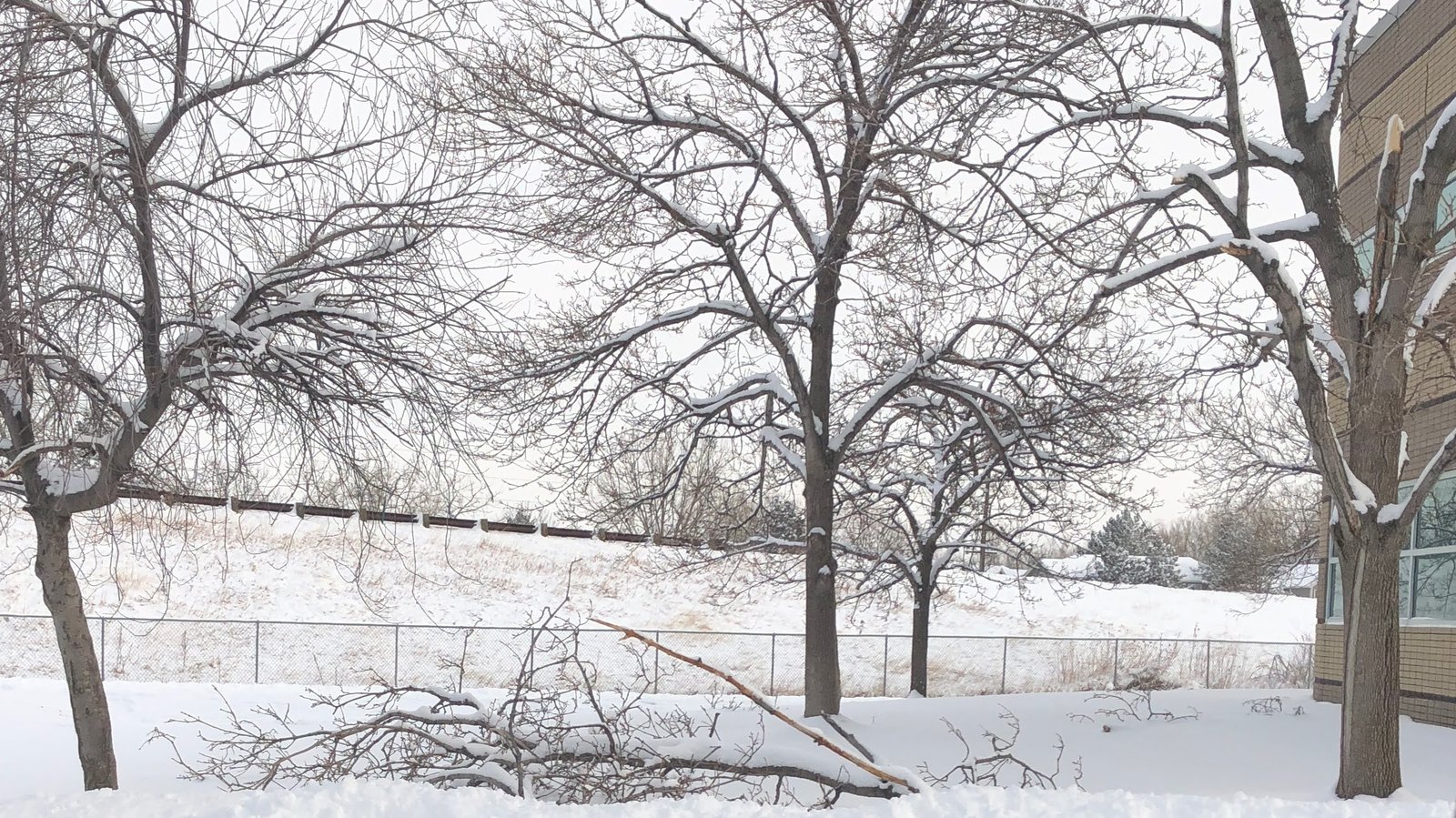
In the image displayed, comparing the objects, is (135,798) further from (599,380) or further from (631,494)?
(631,494)

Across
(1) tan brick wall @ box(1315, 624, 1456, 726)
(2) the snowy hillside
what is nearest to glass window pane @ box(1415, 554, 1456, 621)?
(1) tan brick wall @ box(1315, 624, 1456, 726)

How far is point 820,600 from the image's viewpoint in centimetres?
1424

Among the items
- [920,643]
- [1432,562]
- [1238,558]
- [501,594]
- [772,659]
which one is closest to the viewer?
[1432,562]

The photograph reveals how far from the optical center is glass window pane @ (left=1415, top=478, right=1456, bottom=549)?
49.0ft

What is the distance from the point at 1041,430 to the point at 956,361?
1.88m

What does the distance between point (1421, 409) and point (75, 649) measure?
1645 cm

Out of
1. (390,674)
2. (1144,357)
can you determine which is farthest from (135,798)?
(390,674)

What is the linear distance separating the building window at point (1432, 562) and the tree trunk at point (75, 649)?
14.1 meters

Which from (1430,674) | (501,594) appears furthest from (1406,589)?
(501,594)

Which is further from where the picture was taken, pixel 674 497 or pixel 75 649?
pixel 674 497

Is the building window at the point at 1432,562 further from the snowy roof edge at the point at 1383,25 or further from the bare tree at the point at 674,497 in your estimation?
the bare tree at the point at 674,497

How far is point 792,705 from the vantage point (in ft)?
62.3

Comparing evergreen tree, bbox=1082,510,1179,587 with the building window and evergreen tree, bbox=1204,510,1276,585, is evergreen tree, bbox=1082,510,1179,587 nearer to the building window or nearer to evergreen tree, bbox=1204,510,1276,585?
evergreen tree, bbox=1204,510,1276,585

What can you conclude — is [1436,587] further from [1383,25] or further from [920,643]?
[1383,25]
